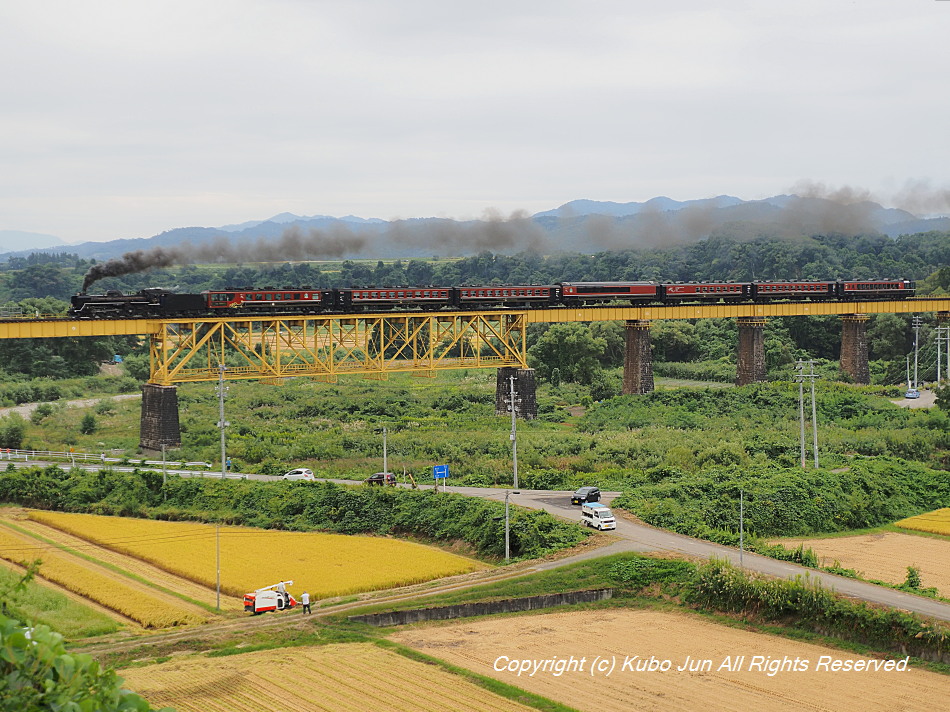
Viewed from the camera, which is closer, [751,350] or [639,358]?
[639,358]

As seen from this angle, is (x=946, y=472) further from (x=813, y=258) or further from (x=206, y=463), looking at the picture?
(x=813, y=258)

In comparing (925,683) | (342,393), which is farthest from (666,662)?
(342,393)

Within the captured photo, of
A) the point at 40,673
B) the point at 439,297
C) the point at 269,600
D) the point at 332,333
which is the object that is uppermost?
the point at 439,297

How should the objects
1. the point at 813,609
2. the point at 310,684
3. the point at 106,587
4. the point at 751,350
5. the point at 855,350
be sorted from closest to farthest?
1. the point at 310,684
2. the point at 813,609
3. the point at 106,587
4. the point at 751,350
5. the point at 855,350

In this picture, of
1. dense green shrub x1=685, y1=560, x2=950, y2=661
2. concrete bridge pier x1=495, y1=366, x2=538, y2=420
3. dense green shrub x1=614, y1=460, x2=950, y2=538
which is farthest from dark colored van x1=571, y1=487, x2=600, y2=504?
concrete bridge pier x1=495, y1=366, x2=538, y2=420

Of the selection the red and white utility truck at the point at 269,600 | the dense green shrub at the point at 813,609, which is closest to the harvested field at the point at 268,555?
the red and white utility truck at the point at 269,600

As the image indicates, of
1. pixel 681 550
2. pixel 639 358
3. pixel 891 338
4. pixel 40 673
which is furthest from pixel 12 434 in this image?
pixel 891 338

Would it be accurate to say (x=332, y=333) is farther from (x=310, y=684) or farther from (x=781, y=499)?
(x=310, y=684)
